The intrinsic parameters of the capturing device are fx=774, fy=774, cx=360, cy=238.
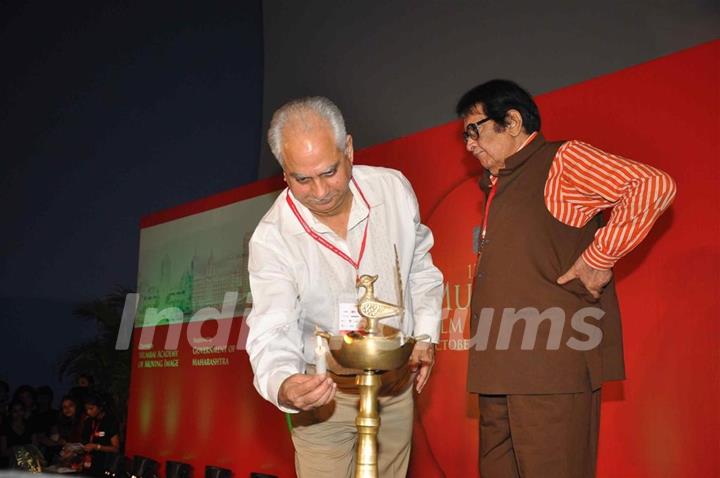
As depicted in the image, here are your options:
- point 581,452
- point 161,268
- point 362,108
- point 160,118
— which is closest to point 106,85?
point 160,118

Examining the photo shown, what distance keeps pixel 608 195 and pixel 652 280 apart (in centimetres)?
115

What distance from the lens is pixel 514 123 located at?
2.36 m

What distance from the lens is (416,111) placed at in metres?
6.06

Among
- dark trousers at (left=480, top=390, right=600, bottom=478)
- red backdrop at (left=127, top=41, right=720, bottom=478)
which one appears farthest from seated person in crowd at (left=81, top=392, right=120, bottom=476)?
dark trousers at (left=480, top=390, right=600, bottom=478)

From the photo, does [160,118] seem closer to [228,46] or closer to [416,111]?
[228,46]

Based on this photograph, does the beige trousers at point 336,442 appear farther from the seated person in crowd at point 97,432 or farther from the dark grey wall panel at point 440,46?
the seated person in crowd at point 97,432

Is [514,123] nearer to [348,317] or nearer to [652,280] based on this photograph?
[348,317]

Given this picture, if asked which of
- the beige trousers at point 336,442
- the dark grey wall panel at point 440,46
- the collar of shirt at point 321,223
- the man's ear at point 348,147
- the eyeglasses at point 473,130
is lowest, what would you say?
the beige trousers at point 336,442

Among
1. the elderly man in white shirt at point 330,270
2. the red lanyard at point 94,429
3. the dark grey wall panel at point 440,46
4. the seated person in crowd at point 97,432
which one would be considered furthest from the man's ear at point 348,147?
the red lanyard at point 94,429

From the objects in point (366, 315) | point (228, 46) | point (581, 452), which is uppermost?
point (228, 46)

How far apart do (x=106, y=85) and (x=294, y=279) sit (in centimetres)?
838

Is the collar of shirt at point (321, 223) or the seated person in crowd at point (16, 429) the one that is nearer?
the collar of shirt at point (321, 223)

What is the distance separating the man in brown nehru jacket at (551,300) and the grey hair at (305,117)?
560mm

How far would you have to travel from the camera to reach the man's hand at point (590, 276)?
2016mm
